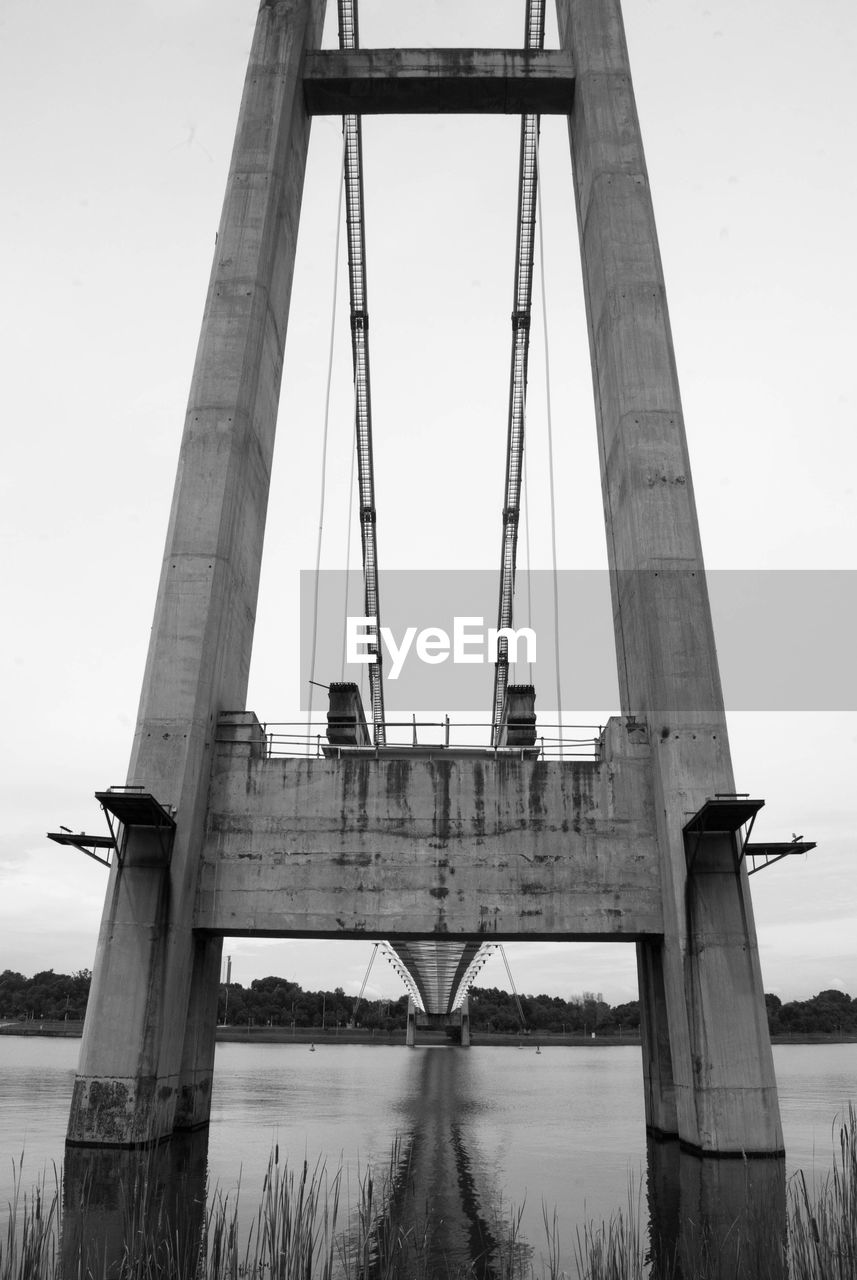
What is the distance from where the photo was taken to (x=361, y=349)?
4194 cm

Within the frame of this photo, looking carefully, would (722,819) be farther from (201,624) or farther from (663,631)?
(201,624)

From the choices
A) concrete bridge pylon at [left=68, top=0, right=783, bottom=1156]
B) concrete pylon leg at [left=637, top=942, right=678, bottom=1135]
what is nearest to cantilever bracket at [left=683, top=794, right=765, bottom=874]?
concrete bridge pylon at [left=68, top=0, right=783, bottom=1156]

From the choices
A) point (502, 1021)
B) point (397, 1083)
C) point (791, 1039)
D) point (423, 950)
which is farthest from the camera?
point (502, 1021)

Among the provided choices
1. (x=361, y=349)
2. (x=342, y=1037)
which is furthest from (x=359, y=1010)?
(x=361, y=349)

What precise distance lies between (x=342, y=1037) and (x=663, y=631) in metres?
113

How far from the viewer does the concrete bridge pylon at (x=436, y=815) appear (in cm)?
1788

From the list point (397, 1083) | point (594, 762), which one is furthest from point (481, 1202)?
point (397, 1083)

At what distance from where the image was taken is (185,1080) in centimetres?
1989

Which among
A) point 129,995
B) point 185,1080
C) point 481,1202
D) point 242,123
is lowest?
point 481,1202

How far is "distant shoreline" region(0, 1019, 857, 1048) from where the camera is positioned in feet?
387

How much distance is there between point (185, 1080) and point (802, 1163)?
11.6m

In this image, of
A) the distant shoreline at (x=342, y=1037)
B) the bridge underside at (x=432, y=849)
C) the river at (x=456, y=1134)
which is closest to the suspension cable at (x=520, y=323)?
the bridge underside at (x=432, y=849)

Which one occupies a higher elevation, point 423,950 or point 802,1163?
point 423,950

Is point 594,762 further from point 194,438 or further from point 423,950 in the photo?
point 423,950
